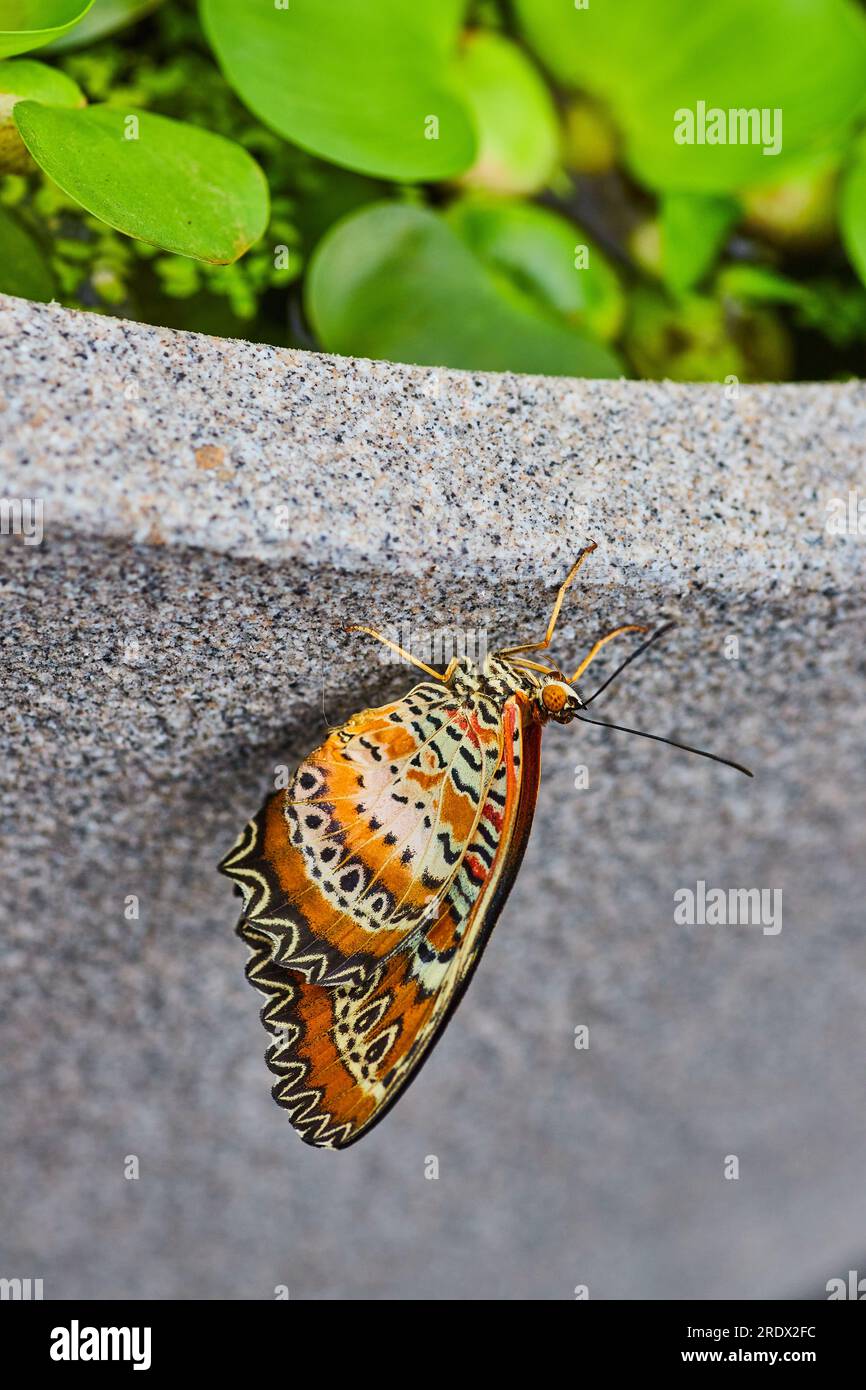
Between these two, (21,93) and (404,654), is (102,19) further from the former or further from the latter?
(404,654)

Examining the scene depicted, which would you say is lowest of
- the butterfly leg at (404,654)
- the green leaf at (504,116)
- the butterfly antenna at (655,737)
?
the butterfly antenna at (655,737)

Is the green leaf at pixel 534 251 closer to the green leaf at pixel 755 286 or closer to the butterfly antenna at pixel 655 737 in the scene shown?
→ the green leaf at pixel 755 286

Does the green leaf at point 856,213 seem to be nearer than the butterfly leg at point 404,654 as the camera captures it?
No

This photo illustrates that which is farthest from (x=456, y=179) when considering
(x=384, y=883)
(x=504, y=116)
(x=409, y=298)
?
(x=384, y=883)

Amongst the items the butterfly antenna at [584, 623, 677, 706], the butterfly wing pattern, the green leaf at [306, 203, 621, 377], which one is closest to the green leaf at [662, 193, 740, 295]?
the green leaf at [306, 203, 621, 377]

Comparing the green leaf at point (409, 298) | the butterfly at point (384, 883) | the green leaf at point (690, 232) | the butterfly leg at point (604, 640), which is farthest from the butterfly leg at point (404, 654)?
the green leaf at point (690, 232)

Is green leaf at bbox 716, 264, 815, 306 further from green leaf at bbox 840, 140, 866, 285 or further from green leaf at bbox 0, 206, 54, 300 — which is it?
green leaf at bbox 0, 206, 54, 300
